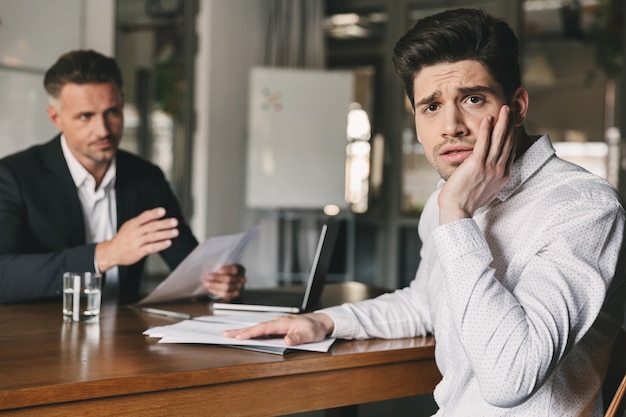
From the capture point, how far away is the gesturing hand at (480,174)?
1.38 metres

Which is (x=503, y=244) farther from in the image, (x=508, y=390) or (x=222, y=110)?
(x=222, y=110)

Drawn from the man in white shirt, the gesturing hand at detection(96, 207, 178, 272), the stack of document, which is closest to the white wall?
the gesturing hand at detection(96, 207, 178, 272)

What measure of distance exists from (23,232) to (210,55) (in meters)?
3.59

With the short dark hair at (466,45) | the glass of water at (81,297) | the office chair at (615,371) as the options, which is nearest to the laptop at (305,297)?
the glass of water at (81,297)

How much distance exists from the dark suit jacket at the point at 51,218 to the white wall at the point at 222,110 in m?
3.04

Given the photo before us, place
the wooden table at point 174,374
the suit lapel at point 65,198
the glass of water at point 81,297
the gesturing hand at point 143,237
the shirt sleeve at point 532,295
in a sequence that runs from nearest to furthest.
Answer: the shirt sleeve at point 532,295 → the wooden table at point 174,374 → the glass of water at point 81,297 → the gesturing hand at point 143,237 → the suit lapel at point 65,198

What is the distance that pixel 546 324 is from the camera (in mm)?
1248

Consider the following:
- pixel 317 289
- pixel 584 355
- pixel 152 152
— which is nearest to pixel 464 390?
pixel 584 355

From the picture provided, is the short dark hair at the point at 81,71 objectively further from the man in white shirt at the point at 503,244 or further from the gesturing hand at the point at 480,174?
the gesturing hand at the point at 480,174

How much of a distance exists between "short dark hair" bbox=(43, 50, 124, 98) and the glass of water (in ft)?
3.43

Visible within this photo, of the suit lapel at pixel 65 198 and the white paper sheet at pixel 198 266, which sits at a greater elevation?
the suit lapel at pixel 65 198

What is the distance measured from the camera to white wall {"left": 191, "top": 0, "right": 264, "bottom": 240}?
5.94 metres

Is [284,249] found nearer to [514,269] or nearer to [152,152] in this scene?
[152,152]

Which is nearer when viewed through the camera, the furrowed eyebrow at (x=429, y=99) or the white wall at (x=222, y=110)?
the furrowed eyebrow at (x=429, y=99)
